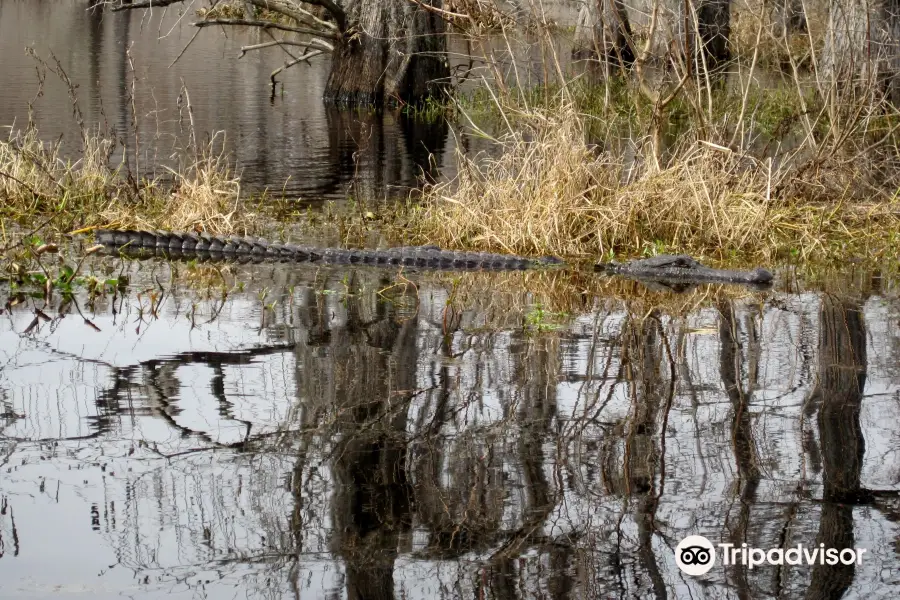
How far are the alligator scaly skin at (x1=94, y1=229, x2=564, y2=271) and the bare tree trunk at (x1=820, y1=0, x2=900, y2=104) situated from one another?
3.48 m

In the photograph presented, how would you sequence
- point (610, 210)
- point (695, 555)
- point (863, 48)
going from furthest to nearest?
point (863, 48) < point (610, 210) < point (695, 555)

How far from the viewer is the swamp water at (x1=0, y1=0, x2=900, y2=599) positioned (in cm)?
337

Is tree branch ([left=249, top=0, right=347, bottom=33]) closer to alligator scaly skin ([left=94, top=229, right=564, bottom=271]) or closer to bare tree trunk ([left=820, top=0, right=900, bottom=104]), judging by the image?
bare tree trunk ([left=820, top=0, right=900, bottom=104])

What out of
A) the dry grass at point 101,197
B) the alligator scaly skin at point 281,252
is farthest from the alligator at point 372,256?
the dry grass at point 101,197

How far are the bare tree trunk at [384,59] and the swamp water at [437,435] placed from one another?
1163 cm

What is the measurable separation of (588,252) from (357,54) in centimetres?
1147


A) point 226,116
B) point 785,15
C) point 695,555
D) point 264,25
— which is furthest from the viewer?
point 226,116

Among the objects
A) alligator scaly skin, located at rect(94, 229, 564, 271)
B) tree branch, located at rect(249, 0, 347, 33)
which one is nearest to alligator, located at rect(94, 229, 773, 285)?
alligator scaly skin, located at rect(94, 229, 564, 271)

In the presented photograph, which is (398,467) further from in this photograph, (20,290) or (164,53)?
(164,53)

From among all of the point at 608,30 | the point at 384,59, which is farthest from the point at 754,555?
the point at 384,59

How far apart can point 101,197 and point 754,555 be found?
783 centimetres

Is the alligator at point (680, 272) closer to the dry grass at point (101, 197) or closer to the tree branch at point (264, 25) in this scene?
the dry grass at point (101, 197)

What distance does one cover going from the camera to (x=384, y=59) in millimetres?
19922

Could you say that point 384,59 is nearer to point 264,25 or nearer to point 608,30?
point 264,25
